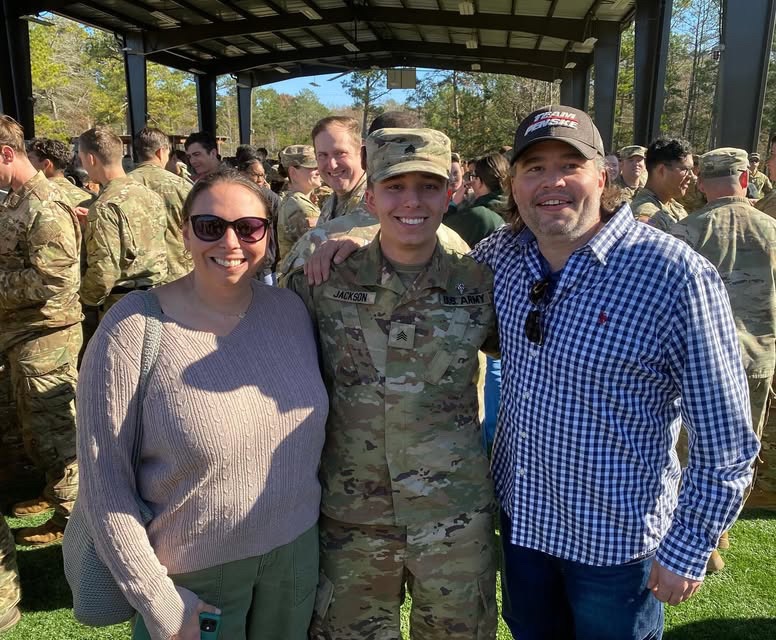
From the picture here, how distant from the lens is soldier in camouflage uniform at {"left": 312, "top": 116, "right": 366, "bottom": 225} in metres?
3.80

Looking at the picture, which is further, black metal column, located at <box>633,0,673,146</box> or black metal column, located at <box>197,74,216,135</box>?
black metal column, located at <box>197,74,216,135</box>

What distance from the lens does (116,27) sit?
1797cm

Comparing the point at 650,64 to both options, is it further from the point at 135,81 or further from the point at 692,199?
the point at 135,81

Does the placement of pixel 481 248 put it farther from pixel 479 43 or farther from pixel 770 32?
pixel 479 43

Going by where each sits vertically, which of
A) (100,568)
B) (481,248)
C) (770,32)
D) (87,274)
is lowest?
(100,568)

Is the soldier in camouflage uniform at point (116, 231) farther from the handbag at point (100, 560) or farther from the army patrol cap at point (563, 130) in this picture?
the army patrol cap at point (563, 130)

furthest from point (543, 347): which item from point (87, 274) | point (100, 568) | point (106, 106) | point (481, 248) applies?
point (106, 106)

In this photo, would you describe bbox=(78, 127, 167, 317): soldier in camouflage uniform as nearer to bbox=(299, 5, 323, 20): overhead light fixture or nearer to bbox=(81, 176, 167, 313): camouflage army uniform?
bbox=(81, 176, 167, 313): camouflage army uniform

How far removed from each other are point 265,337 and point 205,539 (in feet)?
1.95

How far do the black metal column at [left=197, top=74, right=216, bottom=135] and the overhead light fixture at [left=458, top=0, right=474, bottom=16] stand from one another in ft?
37.1

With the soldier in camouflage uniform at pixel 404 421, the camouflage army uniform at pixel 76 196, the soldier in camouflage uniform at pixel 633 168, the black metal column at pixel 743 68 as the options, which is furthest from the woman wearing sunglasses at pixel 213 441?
the black metal column at pixel 743 68

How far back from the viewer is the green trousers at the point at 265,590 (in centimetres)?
183

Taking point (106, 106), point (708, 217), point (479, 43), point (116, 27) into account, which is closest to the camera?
point (708, 217)

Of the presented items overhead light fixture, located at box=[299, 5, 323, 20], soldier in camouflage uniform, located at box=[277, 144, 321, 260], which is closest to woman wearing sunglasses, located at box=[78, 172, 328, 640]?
soldier in camouflage uniform, located at box=[277, 144, 321, 260]
